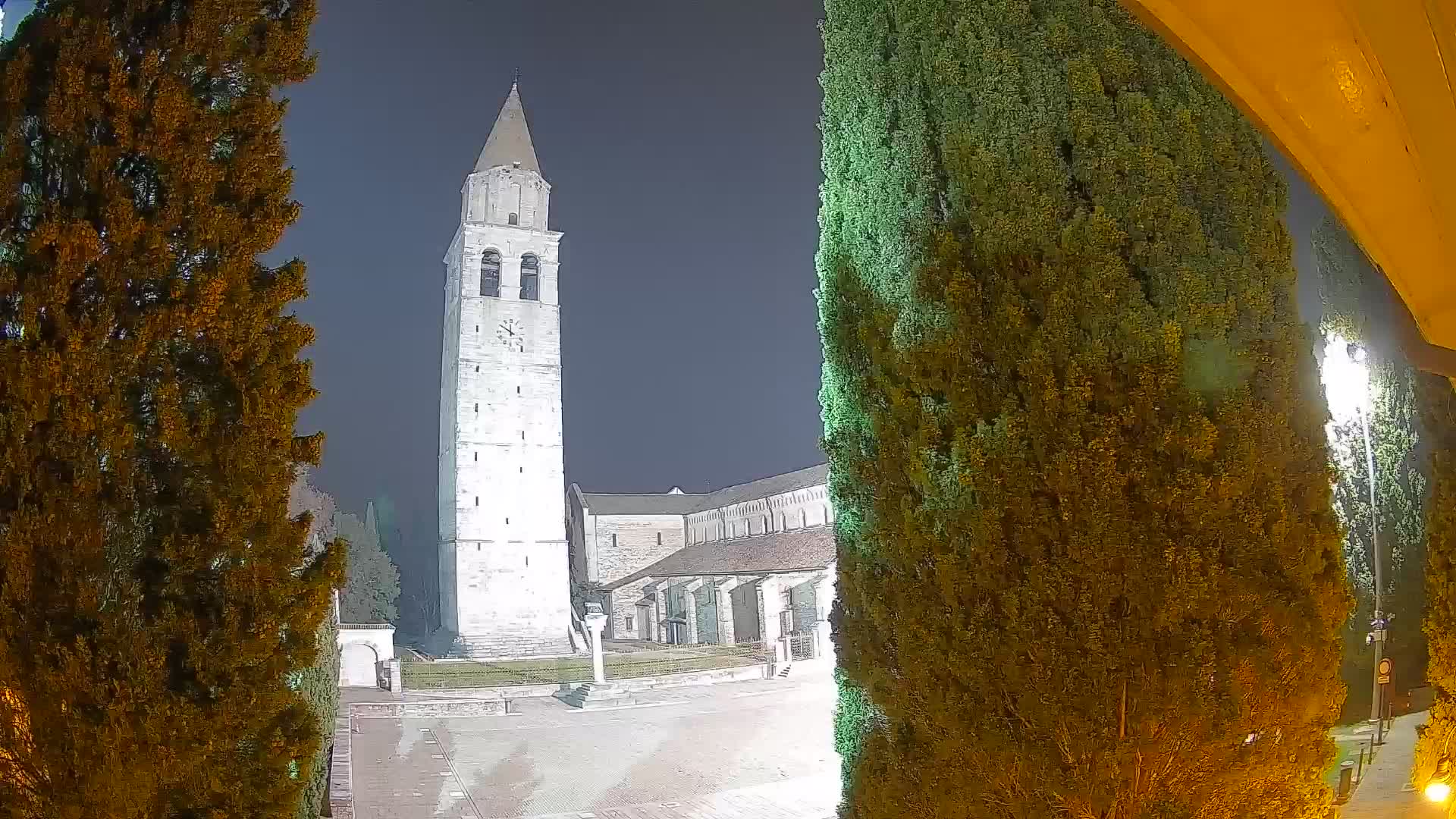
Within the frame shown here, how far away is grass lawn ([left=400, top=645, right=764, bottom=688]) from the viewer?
1129 inches

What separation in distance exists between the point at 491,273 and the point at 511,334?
3408 millimetres

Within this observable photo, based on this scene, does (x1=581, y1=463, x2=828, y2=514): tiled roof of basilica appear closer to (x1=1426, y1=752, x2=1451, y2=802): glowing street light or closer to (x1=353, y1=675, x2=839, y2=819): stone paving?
(x1=353, y1=675, x2=839, y2=819): stone paving

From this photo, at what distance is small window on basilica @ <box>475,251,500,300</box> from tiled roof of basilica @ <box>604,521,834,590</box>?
54.7ft

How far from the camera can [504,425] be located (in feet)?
137

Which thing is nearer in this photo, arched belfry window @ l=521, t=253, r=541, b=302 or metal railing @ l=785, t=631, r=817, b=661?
metal railing @ l=785, t=631, r=817, b=661

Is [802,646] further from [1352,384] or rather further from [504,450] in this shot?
[1352,384]

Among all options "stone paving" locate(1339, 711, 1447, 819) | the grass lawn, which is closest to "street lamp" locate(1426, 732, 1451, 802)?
"stone paving" locate(1339, 711, 1447, 819)

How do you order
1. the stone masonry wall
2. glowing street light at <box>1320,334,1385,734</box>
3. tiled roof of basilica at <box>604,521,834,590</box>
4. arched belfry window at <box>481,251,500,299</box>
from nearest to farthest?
glowing street light at <box>1320,334,1385,734</box>, tiled roof of basilica at <box>604,521,834,590</box>, arched belfry window at <box>481,251,500,299</box>, the stone masonry wall

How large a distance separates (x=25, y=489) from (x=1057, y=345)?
4.40 meters

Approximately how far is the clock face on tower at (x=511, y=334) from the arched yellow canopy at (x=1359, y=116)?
41239 mm

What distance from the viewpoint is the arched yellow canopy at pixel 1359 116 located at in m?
2.26

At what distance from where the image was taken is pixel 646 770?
16016 millimetres

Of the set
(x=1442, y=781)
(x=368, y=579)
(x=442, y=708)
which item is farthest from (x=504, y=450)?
(x=1442, y=781)

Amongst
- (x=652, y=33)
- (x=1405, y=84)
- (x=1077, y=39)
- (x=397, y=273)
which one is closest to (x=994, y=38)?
(x=1077, y=39)
